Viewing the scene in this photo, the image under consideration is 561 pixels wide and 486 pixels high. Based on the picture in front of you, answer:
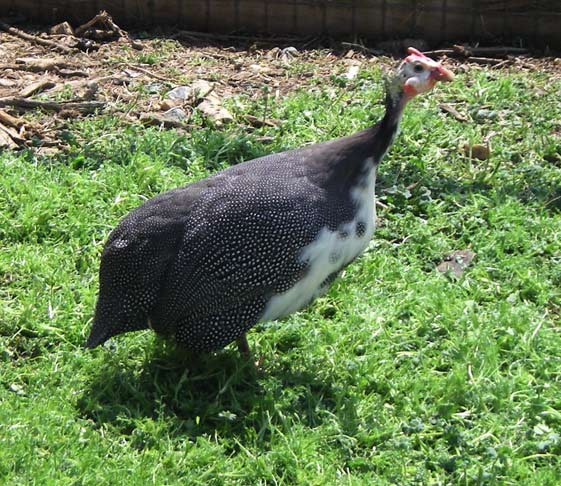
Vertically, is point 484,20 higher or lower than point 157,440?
higher

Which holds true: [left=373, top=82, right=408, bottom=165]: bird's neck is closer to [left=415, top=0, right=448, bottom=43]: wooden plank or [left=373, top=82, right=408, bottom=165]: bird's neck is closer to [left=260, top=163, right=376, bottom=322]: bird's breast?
[left=260, top=163, right=376, bottom=322]: bird's breast

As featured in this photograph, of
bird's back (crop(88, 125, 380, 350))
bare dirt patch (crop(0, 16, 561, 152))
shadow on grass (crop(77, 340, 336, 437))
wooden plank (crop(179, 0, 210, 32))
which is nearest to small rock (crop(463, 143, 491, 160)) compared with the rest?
bare dirt patch (crop(0, 16, 561, 152))

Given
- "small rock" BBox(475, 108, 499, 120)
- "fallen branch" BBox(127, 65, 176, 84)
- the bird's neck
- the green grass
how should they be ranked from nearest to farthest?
the green grass → the bird's neck → "small rock" BBox(475, 108, 499, 120) → "fallen branch" BBox(127, 65, 176, 84)

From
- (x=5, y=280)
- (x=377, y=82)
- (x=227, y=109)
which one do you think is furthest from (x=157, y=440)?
(x=377, y=82)

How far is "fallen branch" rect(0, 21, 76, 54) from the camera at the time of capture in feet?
22.0

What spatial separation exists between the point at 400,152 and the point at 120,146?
1474 mm

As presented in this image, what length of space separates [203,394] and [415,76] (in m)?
1.49

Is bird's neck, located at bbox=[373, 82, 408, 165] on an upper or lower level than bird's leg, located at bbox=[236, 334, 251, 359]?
upper

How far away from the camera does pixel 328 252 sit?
396cm

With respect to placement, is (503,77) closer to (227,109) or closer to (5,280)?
(227,109)

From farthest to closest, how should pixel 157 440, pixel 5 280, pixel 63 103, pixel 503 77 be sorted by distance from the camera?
pixel 503 77
pixel 63 103
pixel 5 280
pixel 157 440

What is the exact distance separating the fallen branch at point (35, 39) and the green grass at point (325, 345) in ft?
3.77

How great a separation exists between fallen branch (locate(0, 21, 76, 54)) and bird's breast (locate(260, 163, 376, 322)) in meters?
3.25

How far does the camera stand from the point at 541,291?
15.1 feet
